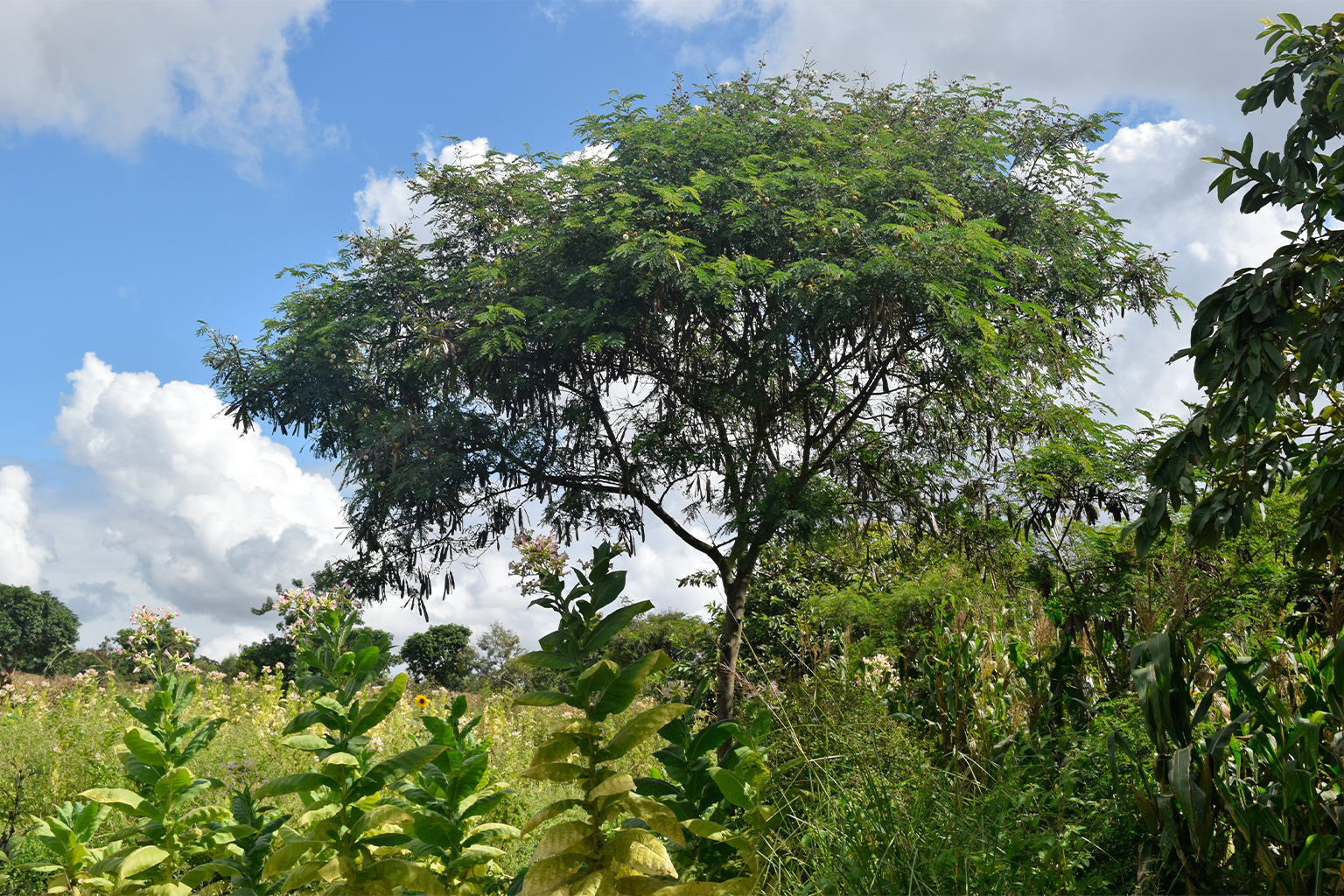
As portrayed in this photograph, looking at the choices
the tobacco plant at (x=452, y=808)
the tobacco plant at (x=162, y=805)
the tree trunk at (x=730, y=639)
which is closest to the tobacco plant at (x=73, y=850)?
the tobacco plant at (x=162, y=805)

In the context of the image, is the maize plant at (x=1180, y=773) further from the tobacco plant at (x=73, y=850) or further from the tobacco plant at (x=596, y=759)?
the tobacco plant at (x=73, y=850)

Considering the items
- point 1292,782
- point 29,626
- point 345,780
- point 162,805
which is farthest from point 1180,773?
point 29,626

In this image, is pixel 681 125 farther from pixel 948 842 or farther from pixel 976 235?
pixel 948 842

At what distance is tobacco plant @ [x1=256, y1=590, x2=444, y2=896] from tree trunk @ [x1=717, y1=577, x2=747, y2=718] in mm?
5549

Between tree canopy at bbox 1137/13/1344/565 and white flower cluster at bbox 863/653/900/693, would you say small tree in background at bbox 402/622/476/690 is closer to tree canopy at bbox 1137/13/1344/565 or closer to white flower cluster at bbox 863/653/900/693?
white flower cluster at bbox 863/653/900/693

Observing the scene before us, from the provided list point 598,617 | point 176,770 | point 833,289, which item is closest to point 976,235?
point 833,289

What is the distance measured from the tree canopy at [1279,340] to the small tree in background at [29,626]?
32499 mm

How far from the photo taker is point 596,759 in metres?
2.23

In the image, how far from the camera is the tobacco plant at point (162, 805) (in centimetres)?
299

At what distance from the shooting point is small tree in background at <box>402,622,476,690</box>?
19906 millimetres

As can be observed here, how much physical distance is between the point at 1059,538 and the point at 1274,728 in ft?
18.2

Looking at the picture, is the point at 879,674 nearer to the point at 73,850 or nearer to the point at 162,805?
the point at 162,805

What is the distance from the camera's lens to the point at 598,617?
2.32 m

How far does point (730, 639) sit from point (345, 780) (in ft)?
21.3
